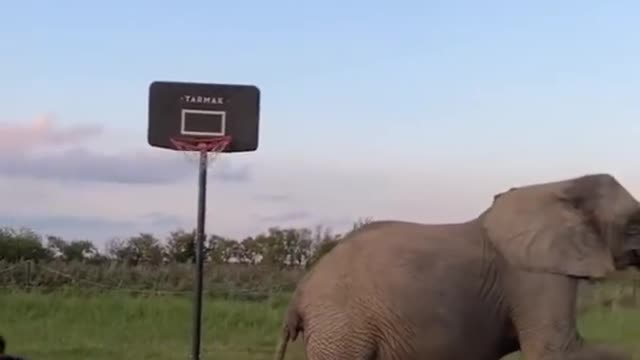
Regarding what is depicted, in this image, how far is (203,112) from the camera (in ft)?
35.3

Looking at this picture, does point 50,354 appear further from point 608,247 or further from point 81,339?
point 608,247

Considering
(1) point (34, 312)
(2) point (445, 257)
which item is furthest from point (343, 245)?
(1) point (34, 312)

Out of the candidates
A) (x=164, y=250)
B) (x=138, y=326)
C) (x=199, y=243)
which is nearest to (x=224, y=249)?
(x=164, y=250)

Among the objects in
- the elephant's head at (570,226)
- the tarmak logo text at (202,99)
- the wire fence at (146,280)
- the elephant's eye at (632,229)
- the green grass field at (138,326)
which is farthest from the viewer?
the wire fence at (146,280)

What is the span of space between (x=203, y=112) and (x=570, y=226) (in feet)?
11.2

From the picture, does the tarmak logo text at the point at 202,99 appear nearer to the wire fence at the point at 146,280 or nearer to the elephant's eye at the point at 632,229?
the elephant's eye at the point at 632,229

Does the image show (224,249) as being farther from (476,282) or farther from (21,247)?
(476,282)

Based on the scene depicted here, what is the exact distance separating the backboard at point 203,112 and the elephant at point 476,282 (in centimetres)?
223

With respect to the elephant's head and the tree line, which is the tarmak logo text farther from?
the tree line

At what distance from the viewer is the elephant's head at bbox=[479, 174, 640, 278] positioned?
27.9ft

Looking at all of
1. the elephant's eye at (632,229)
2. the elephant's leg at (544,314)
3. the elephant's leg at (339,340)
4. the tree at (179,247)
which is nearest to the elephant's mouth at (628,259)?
the elephant's eye at (632,229)

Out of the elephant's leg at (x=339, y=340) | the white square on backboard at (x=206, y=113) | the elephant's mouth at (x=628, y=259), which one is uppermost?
the white square on backboard at (x=206, y=113)

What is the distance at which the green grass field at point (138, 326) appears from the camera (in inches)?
703

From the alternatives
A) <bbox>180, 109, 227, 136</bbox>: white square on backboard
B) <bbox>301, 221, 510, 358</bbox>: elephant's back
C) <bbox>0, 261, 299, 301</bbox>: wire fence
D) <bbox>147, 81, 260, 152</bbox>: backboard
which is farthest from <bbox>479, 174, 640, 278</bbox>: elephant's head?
<bbox>0, 261, 299, 301</bbox>: wire fence
